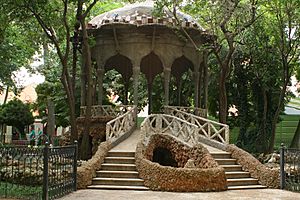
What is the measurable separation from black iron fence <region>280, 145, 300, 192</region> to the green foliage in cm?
1969

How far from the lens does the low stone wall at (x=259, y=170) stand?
14734mm

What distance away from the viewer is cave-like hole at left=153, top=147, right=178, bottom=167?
17516mm

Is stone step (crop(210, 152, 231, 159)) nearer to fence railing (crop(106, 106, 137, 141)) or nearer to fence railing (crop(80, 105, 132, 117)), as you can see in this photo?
fence railing (crop(106, 106, 137, 141))

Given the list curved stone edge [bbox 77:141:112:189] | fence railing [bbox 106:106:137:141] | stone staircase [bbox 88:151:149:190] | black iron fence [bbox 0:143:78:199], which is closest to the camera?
black iron fence [bbox 0:143:78:199]

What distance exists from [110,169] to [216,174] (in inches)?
144

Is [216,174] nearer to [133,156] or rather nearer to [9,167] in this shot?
[133,156]

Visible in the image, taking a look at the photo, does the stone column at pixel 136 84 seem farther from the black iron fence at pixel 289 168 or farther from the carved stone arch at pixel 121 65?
the black iron fence at pixel 289 168

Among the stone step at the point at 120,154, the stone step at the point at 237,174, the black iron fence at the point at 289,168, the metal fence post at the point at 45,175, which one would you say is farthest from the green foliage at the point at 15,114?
the black iron fence at the point at 289,168

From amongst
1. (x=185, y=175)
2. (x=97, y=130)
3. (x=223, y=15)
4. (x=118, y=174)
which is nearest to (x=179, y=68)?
(x=223, y=15)

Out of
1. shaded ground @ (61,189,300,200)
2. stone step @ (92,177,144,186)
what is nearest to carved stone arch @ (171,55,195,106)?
stone step @ (92,177,144,186)

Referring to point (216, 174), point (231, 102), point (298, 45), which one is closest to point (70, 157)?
point (216, 174)

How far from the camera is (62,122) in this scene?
30.7 metres

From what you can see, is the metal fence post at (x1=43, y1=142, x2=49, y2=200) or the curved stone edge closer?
the metal fence post at (x1=43, y1=142, x2=49, y2=200)

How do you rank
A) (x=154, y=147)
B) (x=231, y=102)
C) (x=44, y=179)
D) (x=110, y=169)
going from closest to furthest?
(x=44, y=179) < (x=110, y=169) < (x=154, y=147) < (x=231, y=102)
